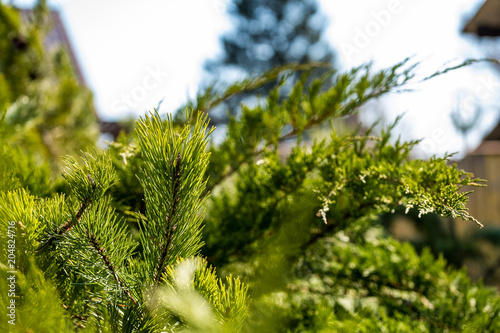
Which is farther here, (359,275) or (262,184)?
(359,275)

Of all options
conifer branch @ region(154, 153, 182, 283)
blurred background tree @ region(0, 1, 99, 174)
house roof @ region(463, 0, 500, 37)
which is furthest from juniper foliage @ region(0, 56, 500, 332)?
house roof @ region(463, 0, 500, 37)

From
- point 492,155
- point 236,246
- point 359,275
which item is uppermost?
point 492,155

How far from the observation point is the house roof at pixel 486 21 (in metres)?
3.35

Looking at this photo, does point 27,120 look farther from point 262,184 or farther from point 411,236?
point 411,236

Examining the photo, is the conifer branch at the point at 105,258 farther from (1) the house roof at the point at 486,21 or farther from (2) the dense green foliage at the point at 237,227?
(1) the house roof at the point at 486,21

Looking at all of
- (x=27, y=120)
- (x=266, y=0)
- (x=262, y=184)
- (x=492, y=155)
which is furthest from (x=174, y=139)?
(x=266, y=0)

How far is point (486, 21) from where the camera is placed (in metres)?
3.67

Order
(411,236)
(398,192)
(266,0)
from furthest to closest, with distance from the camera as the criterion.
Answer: (266,0) < (411,236) < (398,192)

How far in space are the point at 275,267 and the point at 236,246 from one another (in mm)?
276

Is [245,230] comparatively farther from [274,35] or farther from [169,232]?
[274,35]

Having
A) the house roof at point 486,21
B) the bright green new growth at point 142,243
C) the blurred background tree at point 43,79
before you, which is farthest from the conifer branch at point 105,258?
the house roof at point 486,21

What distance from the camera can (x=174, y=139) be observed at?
16.5 inches

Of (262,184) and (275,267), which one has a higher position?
(262,184)

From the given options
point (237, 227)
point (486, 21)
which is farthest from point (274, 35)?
point (237, 227)
